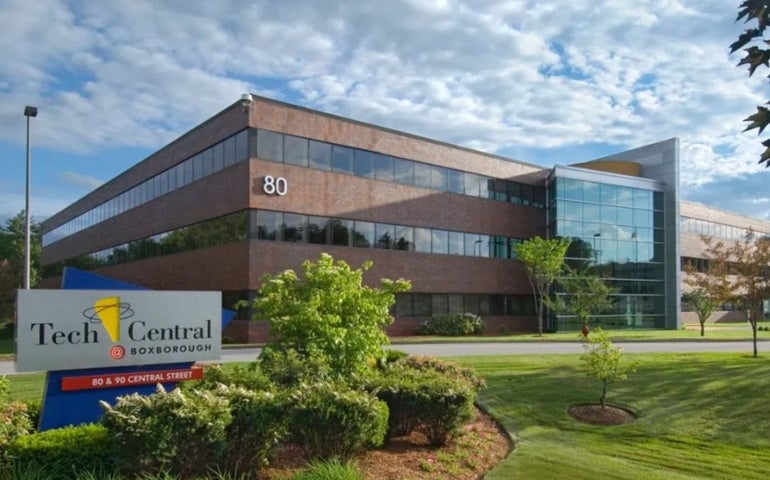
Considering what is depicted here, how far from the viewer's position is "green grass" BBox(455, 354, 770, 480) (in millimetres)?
8328

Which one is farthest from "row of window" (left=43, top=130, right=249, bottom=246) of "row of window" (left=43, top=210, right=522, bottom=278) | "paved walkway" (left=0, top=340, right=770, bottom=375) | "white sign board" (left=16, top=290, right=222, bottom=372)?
"white sign board" (left=16, top=290, right=222, bottom=372)

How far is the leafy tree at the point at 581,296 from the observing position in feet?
119

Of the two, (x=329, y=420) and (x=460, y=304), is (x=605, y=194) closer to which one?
(x=460, y=304)

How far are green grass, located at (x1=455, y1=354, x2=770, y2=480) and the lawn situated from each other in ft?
0.06

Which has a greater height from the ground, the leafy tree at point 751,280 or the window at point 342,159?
the window at point 342,159

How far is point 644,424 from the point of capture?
36.4 ft

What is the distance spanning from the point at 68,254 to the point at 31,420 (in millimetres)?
56731

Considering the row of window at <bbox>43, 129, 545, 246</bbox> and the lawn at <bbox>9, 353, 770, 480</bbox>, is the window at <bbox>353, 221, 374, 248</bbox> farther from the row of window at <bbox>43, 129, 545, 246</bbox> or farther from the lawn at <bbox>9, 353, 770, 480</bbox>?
the lawn at <bbox>9, 353, 770, 480</bbox>

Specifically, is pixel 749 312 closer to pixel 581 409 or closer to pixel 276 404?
pixel 581 409

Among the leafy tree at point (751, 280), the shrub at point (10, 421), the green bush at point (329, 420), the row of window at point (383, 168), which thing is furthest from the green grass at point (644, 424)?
the row of window at point (383, 168)

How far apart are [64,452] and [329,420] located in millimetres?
2652

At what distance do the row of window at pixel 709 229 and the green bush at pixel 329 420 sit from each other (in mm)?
53030

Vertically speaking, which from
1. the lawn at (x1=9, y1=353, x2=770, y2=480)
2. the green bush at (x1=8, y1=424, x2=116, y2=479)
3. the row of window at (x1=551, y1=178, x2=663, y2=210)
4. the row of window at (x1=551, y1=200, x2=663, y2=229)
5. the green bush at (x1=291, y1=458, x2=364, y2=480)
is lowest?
the lawn at (x1=9, y1=353, x2=770, y2=480)

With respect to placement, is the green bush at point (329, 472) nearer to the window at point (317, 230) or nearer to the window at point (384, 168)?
the window at point (317, 230)
